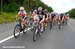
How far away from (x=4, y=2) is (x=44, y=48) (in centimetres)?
8139

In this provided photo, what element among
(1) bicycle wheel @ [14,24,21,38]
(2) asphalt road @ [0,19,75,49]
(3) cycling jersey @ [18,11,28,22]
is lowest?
(2) asphalt road @ [0,19,75,49]

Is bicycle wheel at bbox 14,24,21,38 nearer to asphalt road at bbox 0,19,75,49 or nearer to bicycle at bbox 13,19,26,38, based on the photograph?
bicycle at bbox 13,19,26,38

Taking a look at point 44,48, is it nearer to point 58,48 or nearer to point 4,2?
point 58,48

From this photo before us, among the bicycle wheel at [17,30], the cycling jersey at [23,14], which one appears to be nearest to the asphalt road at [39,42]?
the bicycle wheel at [17,30]

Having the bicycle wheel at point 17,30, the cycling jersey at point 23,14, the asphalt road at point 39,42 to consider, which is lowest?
the asphalt road at point 39,42

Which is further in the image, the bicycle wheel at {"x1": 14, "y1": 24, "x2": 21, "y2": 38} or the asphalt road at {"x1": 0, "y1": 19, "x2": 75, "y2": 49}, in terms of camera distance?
the bicycle wheel at {"x1": 14, "y1": 24, "x2": 21, "y2": 38}

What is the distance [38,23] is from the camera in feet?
63.3

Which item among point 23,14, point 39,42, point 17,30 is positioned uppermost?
point 23,14

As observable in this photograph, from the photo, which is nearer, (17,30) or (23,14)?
(17,30)

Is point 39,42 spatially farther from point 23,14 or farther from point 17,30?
point 23,14

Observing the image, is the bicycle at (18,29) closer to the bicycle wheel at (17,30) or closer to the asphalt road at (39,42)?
the bicycle wheel at (17,30)

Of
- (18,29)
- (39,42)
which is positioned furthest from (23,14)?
(39,42)

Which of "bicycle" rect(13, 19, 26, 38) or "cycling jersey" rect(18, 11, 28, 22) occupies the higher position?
"cycling jersey" rect(18, 11, 28, 22)

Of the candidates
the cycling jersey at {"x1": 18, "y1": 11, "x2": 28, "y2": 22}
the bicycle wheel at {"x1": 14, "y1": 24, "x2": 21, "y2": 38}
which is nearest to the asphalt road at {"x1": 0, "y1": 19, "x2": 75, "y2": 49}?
the bicycle wheel at {"x1": 14, "y1": 24, "x2": 21, "y2": 38}
